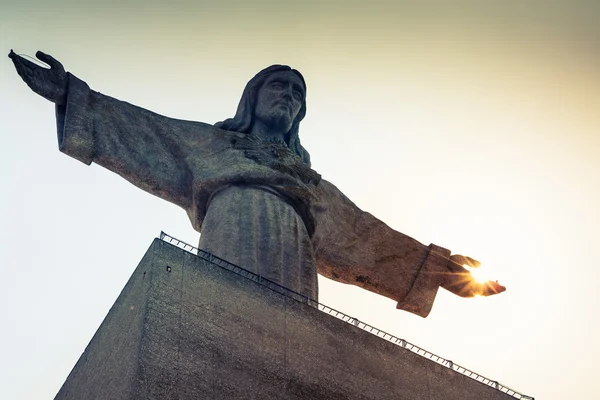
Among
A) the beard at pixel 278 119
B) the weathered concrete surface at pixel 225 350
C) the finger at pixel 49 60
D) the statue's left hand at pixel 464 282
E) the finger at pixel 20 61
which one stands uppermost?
the beard at pixel 278 119

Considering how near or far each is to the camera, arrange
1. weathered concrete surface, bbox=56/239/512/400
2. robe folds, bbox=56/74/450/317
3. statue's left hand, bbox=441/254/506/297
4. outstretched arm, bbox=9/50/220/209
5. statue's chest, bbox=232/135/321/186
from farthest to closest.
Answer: statue's left hand, bbox=441/254/506/297
statue's chest, bbox=232/135/321/186
outstretched arm, bbox=9/50/220/209
robe folds, bbox=56/74/450/317
weathered concrete surface, bbox=56/239/512/400

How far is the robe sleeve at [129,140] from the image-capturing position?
10.0m

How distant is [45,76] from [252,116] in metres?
Answer: 3.20

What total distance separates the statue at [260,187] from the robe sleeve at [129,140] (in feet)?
0.05

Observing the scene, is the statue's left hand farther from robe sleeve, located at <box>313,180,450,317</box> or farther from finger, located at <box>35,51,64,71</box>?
finger, located at <box>35,51,64,71</box>

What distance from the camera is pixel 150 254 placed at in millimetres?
7078

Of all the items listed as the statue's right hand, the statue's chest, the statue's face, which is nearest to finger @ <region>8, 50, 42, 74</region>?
the statue's right hand

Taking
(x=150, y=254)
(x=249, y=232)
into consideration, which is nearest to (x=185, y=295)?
(x=150, y=254)

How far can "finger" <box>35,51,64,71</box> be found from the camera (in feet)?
32.7

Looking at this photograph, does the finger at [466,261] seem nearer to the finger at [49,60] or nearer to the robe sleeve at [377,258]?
the robe sleeve at [377,258]

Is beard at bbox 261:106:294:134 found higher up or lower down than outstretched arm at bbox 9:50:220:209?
higher up

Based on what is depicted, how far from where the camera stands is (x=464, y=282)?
37.6 feet

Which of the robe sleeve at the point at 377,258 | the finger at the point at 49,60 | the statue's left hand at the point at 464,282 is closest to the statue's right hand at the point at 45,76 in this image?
the finger at the point at 49,60

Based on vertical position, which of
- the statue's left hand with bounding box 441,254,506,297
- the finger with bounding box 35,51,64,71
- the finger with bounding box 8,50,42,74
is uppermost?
the statue's left hand with bounding box 441,254,506,297
